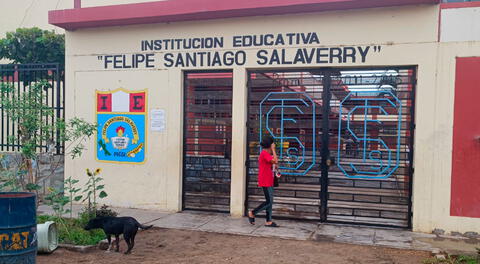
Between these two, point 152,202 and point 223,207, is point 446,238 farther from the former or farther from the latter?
point 152,202

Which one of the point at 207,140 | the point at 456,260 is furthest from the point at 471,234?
the point at 207,140

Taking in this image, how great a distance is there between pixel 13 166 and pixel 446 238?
9004 millimetres

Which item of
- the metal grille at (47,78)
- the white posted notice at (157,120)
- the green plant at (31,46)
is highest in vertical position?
the green plant at (31,46)

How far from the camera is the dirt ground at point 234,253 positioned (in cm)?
580

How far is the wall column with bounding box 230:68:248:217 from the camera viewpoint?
8.24 m

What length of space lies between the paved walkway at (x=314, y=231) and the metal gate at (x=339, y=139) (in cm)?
38

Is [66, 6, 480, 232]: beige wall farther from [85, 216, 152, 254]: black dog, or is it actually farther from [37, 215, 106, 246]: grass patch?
[85, 216, 152, 254]: black dog

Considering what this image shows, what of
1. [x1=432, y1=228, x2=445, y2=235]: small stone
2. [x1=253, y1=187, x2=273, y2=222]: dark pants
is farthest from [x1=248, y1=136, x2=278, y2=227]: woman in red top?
[x1=432, y1=228, x2=445, y2=235]: small stone

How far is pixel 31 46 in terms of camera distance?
12.4 metres

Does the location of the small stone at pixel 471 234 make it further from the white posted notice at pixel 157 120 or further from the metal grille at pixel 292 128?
the white posted notice at pixel 157 120

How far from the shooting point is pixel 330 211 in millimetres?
7895

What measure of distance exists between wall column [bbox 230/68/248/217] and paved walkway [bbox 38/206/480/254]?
15.6 inches

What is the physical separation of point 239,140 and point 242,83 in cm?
109

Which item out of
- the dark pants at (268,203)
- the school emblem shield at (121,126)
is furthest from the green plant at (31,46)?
the dark pants at (268,203)
